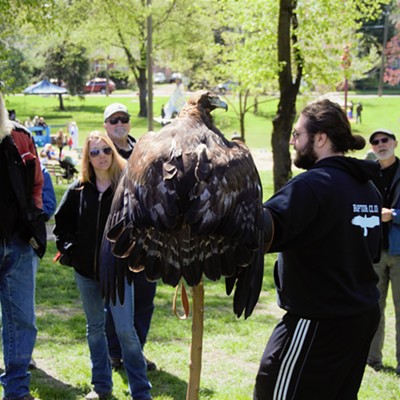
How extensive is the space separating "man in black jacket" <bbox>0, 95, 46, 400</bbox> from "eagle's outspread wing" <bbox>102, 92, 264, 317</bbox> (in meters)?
1.93

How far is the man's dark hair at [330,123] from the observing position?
10.1 feet

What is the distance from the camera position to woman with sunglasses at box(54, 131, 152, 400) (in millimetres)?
4578

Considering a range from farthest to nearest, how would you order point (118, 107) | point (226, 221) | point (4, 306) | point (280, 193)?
point (118, 107) < point (4, 306) < point (280, 193) < point (226, 221)

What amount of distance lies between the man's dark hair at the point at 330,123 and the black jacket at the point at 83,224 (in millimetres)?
1915

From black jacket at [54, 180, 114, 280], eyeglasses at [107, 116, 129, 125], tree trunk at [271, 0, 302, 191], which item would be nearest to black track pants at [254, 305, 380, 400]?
black jacket at [54, 180, 114, 280]

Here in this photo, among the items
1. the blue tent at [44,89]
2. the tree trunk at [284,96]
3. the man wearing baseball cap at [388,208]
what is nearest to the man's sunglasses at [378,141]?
the man wearing baseball cap at [388,208]

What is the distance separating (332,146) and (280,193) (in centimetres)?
45

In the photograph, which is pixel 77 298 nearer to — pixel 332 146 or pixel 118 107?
pixel 118 107

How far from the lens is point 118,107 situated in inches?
217

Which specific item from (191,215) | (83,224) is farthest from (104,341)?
(191,215)

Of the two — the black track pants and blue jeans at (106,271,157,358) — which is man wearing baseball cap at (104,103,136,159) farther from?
the black track pants

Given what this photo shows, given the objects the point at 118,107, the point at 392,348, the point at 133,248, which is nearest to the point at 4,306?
the point at 118,107

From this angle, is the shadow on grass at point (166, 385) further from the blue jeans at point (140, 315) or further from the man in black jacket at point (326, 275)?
the man in black jacket at point (326, 275)

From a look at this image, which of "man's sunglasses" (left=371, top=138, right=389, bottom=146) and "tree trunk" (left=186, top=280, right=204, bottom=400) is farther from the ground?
"man's sunglasses" (left=371, top=138, right=389, bottom=146)
